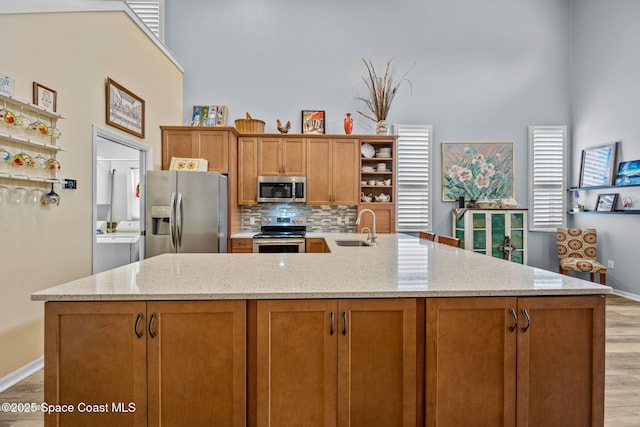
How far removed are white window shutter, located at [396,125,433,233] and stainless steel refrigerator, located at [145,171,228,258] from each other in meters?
2.74

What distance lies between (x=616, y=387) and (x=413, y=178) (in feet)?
10.9

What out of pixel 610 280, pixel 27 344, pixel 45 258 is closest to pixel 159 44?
pixel 45 258

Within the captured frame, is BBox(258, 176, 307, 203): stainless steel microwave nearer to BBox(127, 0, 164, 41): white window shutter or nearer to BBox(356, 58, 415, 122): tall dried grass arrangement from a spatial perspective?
BBox(356, 58, 415, 122): tall dried grass arrangement

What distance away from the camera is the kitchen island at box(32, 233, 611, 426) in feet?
4.23

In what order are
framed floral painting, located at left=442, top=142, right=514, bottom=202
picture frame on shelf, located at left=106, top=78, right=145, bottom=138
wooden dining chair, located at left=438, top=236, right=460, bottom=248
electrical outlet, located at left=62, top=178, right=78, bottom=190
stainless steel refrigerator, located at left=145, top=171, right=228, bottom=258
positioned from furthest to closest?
framed floral painting, located at left=442, top=142, right=514, bottom=202
stainless steel refrigerator, located at left=145, top=171, right=228, bottom=258
picture frame on shelf, located at left=106, top=78, right=145, bottom=138
wooden dining chair, located at left=438, top=236, right=460, bottom=248
electrical outlet, located at left=62, top=178, right=78, bottom=190

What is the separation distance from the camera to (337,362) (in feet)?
4.41

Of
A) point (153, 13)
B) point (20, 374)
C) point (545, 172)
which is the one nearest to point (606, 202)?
point (545, 172)

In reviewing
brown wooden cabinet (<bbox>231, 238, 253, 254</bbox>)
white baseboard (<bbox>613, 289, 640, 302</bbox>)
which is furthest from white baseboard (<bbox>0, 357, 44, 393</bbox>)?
white baseboard (<bbox>613, 289, 640, 302</bbox>)

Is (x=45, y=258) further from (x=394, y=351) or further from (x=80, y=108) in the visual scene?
(x=394, y=351)

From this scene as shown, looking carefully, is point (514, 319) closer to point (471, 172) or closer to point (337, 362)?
point (337, 362)

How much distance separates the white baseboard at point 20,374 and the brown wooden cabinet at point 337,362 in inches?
81.1

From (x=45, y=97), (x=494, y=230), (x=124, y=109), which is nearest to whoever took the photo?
(x=45, y=97)

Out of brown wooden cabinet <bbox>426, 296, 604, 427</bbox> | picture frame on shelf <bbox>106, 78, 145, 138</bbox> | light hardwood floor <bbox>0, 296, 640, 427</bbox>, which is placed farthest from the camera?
picture frame on shelf <bbox>106, 78, 145, 138</bbox>

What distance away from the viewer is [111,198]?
477 cm
